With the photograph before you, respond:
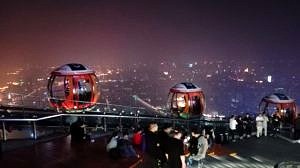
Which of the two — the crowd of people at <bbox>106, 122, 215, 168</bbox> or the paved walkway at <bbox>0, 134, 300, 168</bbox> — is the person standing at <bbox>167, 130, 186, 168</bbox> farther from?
the paved walkway at <bbox>0, 134, 300, 168</bbox>

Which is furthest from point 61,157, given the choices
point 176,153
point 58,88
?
point 58,88

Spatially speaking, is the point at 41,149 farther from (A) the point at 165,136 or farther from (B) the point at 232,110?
(B) the point at 232,110

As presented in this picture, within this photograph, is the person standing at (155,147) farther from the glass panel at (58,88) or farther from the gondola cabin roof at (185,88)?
the gondola cabin roof at (185,88)

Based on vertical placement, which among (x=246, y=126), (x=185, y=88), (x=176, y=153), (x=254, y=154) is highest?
(x=185, y=88)

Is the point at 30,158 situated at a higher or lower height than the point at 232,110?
higher

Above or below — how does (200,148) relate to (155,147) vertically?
below

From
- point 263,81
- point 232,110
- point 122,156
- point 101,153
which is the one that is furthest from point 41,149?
point 263,81

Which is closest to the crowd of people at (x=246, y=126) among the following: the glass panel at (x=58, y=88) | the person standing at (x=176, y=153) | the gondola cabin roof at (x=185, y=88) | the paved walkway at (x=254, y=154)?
the paved walkway at (x=254, y=154)

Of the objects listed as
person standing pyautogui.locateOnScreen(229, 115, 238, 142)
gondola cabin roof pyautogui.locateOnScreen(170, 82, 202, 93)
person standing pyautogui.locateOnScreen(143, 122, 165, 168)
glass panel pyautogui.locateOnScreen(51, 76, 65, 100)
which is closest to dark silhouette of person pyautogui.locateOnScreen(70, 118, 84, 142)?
person standing pyautogui.locateOnScreen(143, 122, 165, 168)

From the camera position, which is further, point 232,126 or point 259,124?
point 259,124

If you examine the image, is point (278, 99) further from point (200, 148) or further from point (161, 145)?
point (161, 145)

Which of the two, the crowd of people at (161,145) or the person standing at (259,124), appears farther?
the person standing at (259,124)
